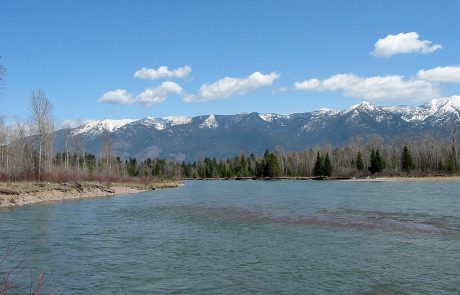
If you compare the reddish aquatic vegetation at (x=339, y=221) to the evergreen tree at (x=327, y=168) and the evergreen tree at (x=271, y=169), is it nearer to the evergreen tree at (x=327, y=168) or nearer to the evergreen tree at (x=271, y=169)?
the evergreen tree at (x=327, y=168)

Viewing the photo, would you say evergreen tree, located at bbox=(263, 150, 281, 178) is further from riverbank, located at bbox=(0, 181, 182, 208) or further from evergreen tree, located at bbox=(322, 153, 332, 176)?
riverbank, located at bbox=(0, 181, 182, 208)

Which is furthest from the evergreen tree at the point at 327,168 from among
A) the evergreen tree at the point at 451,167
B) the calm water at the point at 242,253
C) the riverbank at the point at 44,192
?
the calm water at the point at 242,253

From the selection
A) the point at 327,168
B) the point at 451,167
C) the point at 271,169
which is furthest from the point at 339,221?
the point at 271,169

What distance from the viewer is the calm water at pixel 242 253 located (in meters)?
17.2

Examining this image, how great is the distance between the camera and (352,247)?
24.6m

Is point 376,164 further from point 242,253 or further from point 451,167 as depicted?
point 242,253

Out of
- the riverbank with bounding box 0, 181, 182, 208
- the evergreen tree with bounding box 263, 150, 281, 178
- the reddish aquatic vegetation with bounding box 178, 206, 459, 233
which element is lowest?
the reddish aquatic vegetation with bounding box 178, 206, 459, 233

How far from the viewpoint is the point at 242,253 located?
23453 millimetres

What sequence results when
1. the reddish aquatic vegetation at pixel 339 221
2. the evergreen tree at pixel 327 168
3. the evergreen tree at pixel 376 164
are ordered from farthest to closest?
the evergreen tree at pixel 327 168
the evergreen tree at pixel 376 164
the reddish aquatic vegetation at pixel 339 221

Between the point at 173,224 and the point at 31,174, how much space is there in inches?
1898

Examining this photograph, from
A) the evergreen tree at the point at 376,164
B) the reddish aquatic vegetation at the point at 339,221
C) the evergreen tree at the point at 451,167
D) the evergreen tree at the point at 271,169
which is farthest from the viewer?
the evergreen tree at the point at 271,169

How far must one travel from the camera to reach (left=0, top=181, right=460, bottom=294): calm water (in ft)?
56.6

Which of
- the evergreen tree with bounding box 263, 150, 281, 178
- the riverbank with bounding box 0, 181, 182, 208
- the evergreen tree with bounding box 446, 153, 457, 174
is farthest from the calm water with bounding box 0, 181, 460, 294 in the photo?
the evergreen tree with bounding box 263, 150, 281, 178

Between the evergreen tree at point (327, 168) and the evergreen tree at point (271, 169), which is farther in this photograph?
the evergreen tree at point (271, 169)
